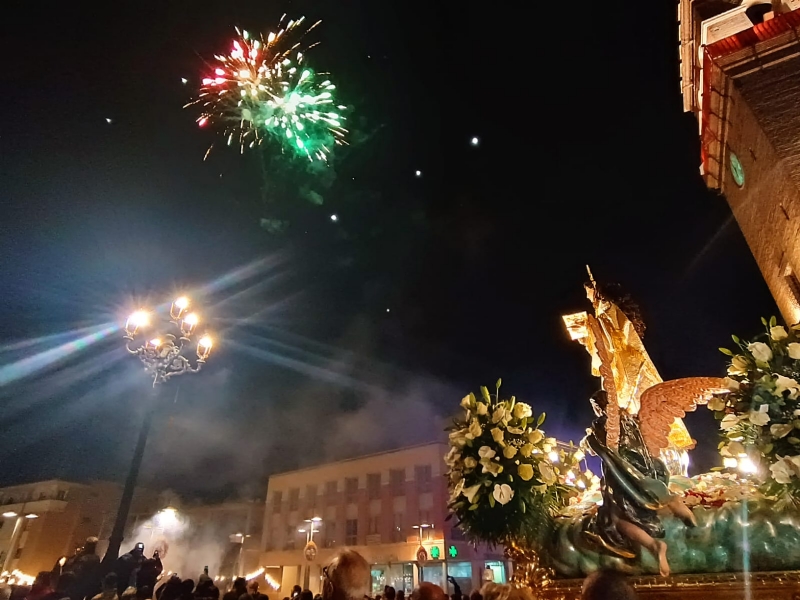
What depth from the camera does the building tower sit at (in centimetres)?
1002

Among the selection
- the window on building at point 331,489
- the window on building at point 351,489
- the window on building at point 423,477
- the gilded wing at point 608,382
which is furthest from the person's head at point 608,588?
the window on building at point 331,489

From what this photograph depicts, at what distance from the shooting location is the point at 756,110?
408 inches

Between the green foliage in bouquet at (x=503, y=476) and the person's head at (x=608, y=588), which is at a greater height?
the green foliage in bouquet at (x=503, y=476)

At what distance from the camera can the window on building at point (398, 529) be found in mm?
36406

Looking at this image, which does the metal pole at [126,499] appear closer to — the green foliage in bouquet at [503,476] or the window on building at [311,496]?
the green foliage in bouquet at [503,476]

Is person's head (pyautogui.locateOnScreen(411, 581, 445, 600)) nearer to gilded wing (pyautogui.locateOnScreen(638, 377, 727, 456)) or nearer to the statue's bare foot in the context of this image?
the statue's bare foot

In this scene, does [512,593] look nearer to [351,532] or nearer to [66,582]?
[66,582]

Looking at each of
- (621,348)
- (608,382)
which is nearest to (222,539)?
(621,348)

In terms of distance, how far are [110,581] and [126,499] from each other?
178cm

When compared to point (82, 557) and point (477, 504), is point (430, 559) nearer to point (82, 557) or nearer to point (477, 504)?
point (82, 557)

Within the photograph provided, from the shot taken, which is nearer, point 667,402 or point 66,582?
point 667,402

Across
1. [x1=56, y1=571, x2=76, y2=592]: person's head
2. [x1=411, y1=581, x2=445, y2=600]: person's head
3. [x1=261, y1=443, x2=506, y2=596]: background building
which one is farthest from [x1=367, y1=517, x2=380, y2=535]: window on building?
[x1=411, y1=581, x2=445, y2=600]: person's head

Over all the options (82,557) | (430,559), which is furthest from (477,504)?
(430,559)

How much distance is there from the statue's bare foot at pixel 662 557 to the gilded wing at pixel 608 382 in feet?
3.47
